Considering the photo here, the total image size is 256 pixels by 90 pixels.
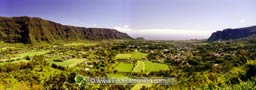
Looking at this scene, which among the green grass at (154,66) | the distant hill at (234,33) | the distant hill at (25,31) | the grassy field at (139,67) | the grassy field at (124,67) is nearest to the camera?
the grassy field at (139,67)

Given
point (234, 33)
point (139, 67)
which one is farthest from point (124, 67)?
point (234, 33)

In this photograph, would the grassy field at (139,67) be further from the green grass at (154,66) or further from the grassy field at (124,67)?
the grassy field at (124,67)

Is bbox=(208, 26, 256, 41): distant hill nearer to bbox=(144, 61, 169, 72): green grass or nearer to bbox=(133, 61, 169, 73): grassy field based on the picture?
bbox=(144, 61, 169, 72): green grass

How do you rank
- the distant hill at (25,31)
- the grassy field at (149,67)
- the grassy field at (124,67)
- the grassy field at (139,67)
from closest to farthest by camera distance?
the grassy field at (139,67), the grassy field at (124,67), the grassy field at (149,67), the distant hill at (25,31)

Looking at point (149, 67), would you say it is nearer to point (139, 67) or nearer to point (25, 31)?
point (139, 67)

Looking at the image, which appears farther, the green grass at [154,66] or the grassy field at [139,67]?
the green grass at [154,66]

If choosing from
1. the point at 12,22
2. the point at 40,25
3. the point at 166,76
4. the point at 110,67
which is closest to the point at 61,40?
the point at 40,25

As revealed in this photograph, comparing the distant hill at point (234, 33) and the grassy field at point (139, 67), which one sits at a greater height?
the distant hill at point (234, 33)

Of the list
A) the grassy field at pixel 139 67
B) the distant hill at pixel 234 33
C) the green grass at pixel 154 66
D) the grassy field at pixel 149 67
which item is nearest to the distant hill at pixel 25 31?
the grassy field at pixel 139 67

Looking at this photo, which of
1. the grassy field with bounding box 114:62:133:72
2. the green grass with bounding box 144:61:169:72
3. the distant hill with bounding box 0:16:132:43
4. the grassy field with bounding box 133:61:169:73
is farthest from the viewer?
the distant hill with bounding box 0:16:132:43

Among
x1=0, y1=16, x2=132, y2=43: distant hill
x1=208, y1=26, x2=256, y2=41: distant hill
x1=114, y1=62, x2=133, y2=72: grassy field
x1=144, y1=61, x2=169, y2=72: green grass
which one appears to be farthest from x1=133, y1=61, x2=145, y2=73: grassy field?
x1=208, y1=26, x2=256, y2=41: distant hill

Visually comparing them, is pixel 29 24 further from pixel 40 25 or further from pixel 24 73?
pixel 24 73
